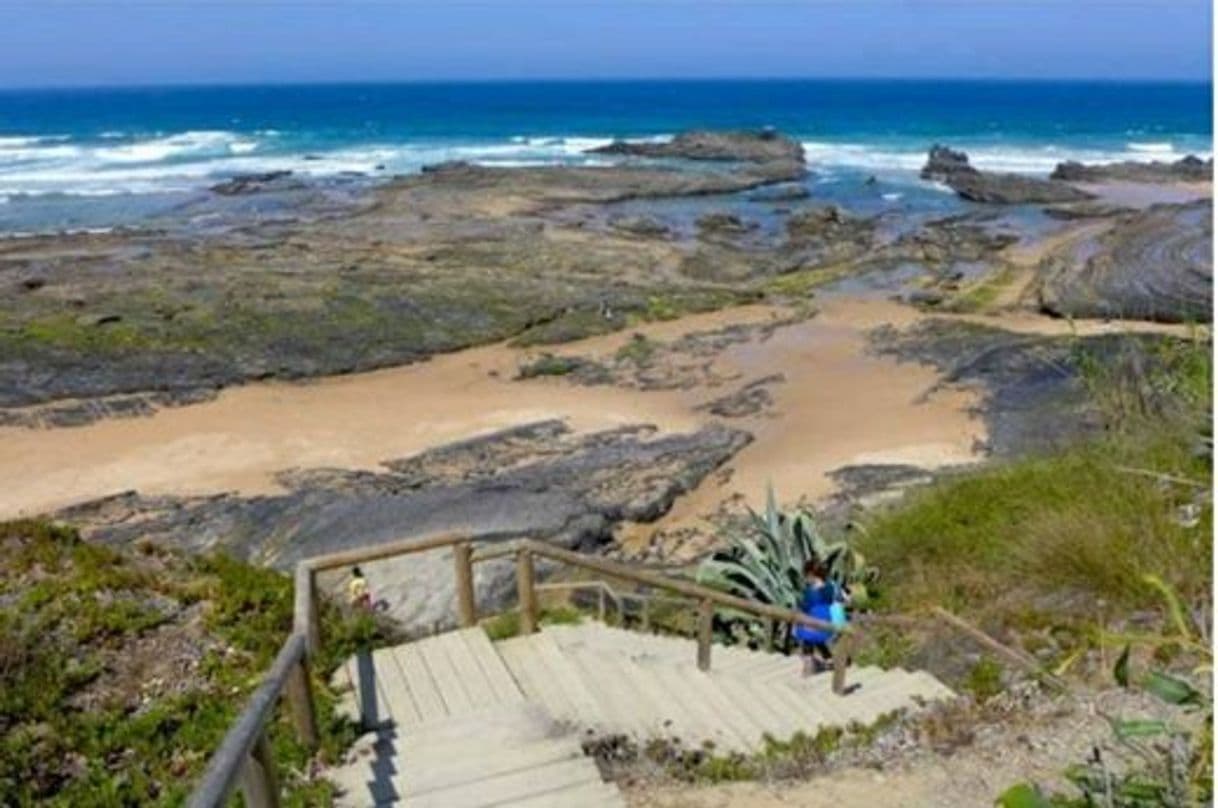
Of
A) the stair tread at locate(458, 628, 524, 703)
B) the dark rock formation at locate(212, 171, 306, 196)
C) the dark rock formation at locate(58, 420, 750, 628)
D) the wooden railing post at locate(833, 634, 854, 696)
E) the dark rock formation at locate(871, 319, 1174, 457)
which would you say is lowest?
the dark rock formation at locate(58, 420, 750, 628)

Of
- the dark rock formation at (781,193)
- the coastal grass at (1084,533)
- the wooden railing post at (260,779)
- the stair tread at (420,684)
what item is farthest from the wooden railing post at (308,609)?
the dark rock formation at (781,193)

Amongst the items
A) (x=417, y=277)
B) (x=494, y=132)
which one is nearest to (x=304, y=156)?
(x=494, y=132)

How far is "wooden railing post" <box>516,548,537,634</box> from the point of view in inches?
337

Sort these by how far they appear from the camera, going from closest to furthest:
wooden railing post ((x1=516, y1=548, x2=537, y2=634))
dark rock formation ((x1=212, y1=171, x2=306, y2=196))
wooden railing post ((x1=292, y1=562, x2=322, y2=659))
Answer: wooden railing post ((x1=292, y1=562, x2=322, y2=659)), wooden railing post ((x1=516, y1=548, x2=537, y2=634)), dark rock formation ((x1=212, y1=171, x2=306, y2=196))

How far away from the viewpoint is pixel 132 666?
7.86 m

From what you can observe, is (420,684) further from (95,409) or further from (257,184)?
(257,184)

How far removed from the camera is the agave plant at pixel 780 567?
10.9 metres

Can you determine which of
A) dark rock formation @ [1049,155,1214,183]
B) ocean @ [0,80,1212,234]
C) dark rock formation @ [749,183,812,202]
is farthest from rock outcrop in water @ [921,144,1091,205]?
dark rock formation @ [749,183,812,202]

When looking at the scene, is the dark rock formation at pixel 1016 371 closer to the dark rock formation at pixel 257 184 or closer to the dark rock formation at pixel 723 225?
the dark rock formation at pixel 723 225

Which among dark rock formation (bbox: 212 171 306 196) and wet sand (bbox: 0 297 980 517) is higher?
dark rock formation (bbox: 212 171 306 196)

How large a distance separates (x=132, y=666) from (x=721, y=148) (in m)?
71.0

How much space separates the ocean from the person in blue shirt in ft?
134

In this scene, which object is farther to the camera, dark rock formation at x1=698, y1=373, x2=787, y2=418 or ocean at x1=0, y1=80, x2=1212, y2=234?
ocean at x1=0, y1=80, x2=1212, y2=234

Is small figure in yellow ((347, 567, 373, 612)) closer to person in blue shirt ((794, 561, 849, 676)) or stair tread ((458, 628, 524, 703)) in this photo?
stair tread ((458, 628, 524, 703))
